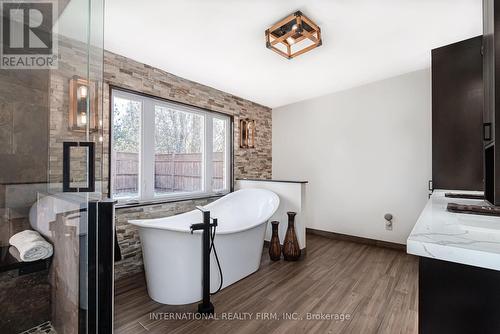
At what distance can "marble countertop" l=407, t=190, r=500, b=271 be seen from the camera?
65 cm

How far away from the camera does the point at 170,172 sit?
312 centimetres

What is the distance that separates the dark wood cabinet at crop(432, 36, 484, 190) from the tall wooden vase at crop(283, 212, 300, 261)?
5.18ft

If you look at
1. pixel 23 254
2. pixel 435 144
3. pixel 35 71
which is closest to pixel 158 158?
pixel 35 71

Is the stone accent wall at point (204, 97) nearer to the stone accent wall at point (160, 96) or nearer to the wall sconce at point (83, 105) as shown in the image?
the stone accent wall at point (160, 96)

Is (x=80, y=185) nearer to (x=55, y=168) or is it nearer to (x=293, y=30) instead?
(x=55, y=168)

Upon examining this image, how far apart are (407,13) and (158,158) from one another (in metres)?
3.01

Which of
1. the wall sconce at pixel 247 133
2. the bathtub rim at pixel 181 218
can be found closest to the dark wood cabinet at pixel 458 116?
the bathtub rim at pixel 181 218

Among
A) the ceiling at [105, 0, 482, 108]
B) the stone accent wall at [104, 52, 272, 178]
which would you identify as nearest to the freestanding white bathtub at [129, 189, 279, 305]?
the stone accent wall at [104, 52, 272, 178]

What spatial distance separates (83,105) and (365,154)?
364 cm

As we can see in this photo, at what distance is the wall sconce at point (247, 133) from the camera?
4020 mm

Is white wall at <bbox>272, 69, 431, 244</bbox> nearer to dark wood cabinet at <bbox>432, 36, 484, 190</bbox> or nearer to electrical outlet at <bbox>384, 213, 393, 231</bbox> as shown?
electrical outlet at <bbox>384, 213, 393, 231</bbox>

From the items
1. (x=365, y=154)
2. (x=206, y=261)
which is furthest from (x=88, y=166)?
(x=365, y=154)

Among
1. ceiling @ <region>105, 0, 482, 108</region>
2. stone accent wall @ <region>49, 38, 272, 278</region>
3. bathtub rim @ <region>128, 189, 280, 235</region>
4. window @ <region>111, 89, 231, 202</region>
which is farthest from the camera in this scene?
window @ <region>111, 89, 231, 202</region>

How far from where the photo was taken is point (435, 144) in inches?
86.6
